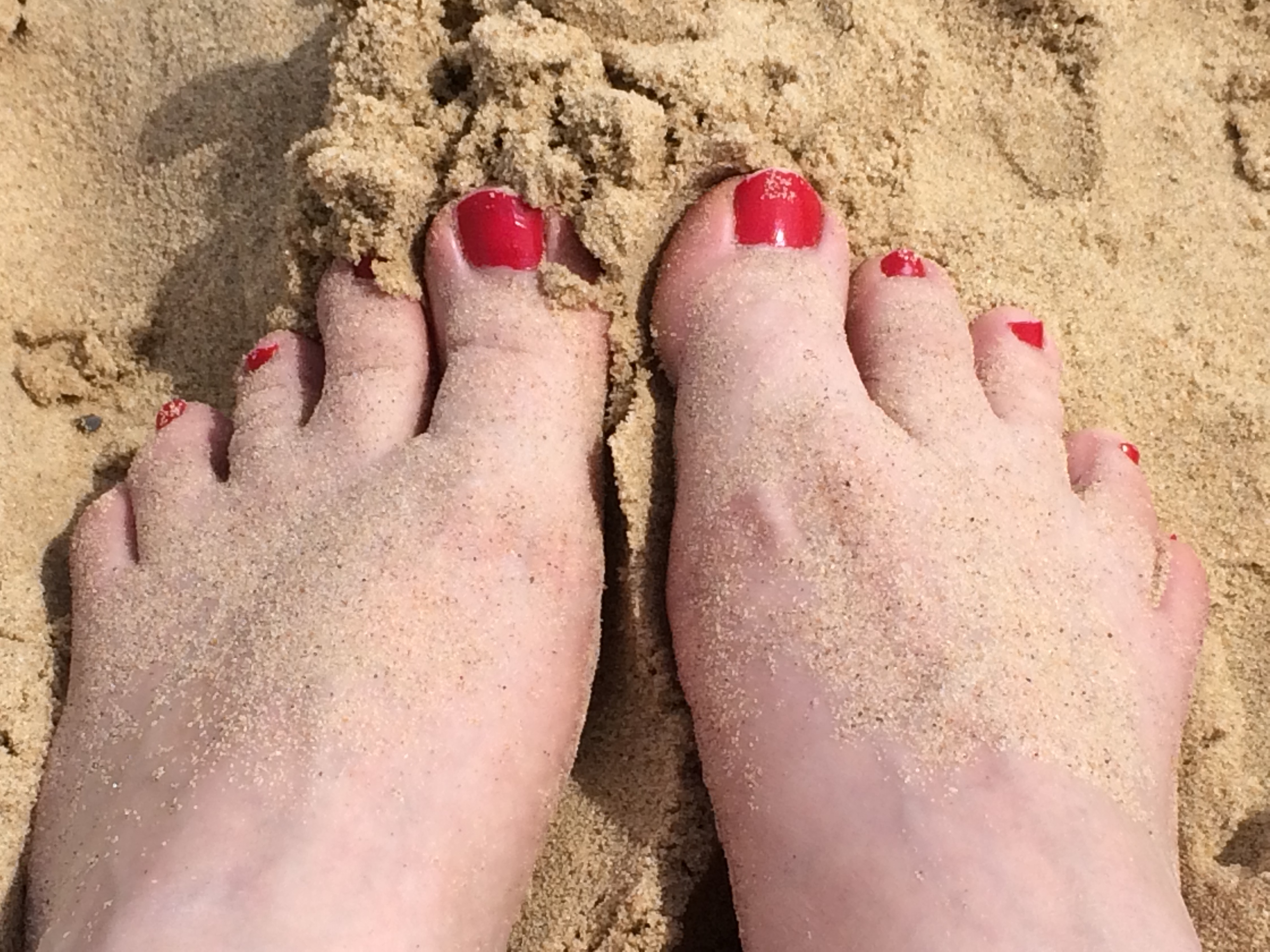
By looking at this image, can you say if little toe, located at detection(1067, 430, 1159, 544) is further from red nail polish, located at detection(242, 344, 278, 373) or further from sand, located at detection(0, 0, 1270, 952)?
red nail polish, located at detection(242, 344, 278, 373)

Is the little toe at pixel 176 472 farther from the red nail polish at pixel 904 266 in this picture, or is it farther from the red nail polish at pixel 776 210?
the red nail polish at pixel 904 266

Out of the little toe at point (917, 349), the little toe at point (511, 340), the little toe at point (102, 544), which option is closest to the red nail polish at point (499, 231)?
the little toe at point (511, 340)

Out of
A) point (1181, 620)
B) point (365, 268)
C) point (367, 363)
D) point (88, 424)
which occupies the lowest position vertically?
point (1181, 620)

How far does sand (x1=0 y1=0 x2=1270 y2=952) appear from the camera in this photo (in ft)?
4.50

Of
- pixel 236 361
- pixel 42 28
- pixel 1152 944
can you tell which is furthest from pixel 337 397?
pixel 1152 944

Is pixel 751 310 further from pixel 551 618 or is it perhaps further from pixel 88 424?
pixel 88 424

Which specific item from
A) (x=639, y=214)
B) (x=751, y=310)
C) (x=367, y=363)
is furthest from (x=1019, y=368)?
(x=367, y=363)

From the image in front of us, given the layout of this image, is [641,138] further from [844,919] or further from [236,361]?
[844,919]

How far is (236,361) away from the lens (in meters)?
1.65

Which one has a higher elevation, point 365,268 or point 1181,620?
point 365,268

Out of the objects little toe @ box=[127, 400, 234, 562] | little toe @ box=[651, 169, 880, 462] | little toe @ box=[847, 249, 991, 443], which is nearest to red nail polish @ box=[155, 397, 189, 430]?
little toe @ box=[127, 400, 234, 562]

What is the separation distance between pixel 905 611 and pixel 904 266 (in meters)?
0.45

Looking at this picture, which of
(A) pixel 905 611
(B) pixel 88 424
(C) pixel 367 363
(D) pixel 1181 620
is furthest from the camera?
(B) pixel 88 424

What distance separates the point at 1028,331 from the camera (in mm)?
1509
